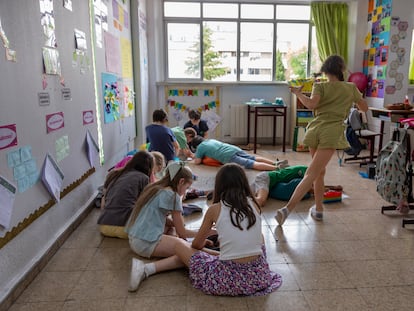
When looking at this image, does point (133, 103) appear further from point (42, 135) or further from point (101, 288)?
point (101, 288)

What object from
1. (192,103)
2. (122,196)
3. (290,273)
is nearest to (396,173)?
(290,273)

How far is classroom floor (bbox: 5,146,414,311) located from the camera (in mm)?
1738

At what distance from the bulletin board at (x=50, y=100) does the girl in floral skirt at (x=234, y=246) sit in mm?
989

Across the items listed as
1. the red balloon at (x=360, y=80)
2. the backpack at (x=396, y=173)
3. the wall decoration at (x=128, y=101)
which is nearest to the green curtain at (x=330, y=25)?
the red balloon at (x=360, y=80)

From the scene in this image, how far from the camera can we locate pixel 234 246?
1.72 meters

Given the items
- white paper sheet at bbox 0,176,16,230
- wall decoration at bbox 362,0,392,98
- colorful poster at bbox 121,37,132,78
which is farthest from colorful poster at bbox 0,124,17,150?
wall decoration at bbox 362,0,392,98

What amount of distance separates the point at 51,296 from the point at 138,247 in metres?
0.54

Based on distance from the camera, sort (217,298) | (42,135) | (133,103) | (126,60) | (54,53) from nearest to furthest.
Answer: (217,298) < (42,135) < (54,53) < (126,60) < (133,103)

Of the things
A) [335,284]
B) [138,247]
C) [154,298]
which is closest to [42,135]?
[138,247]

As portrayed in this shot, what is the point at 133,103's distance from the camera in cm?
498

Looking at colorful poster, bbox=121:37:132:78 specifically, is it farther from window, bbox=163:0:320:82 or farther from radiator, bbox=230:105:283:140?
radiator, bbox=230:105:283:140

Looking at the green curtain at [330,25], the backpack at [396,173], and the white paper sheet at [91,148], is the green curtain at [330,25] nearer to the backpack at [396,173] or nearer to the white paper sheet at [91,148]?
the backpack at [396,173]

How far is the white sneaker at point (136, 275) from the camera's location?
72.1 inches

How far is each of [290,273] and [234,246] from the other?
507mm
